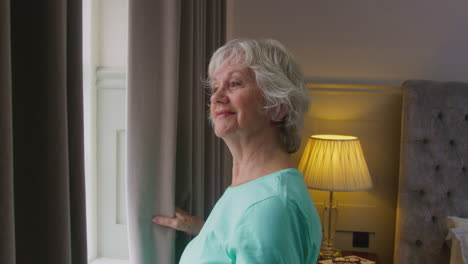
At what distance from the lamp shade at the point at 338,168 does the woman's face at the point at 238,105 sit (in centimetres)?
118

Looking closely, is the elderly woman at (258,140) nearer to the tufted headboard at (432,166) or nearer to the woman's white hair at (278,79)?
the woman's white hair at (278,79)

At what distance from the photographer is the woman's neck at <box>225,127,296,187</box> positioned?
110cm

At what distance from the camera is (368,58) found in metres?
A: 2.46

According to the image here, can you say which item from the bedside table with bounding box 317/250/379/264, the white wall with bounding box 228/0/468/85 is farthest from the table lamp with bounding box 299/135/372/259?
the white wall with bounding box 228/0/468/85

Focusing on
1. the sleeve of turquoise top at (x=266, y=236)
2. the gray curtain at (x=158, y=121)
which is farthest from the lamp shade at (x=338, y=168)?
the sleeve of turquoise top at (x=266, y=236)

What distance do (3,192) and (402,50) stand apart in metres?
2.31

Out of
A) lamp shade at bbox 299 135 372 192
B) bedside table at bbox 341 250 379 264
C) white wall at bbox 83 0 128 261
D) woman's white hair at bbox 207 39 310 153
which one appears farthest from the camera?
bedside table at bbox 341 250 379 264

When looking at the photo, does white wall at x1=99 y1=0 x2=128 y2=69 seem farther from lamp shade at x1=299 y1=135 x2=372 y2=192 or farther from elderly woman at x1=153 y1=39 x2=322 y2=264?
lamp shade at x1=299 y1=135 x2=372 y2=192

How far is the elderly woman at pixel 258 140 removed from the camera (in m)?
0.91

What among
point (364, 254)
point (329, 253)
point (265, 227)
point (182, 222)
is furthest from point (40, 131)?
point (364, 254)

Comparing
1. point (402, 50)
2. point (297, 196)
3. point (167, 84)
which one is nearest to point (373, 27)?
point (402, 50)

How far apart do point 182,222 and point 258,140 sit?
0.48 metres

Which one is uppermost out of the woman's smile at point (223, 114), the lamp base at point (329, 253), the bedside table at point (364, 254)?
the woman's smile at point (223, 114)

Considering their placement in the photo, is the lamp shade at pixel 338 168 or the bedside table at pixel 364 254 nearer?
the lamp shade at pixel 338 168
